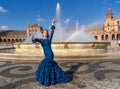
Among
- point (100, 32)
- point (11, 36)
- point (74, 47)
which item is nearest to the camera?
point (74, 47)

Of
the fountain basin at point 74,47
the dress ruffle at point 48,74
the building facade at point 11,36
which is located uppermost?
the building facade at point 11,36

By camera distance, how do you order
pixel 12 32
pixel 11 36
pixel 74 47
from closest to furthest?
pixel 74 47 < pixel 11 36 < pixel 12 32

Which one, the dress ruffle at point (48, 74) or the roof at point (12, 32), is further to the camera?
the roof at point (12, 32)

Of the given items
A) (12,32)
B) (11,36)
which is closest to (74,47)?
(11,36)

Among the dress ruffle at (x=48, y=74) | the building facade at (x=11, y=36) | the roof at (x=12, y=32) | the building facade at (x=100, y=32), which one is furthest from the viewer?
the roof at (x=12, y=32)

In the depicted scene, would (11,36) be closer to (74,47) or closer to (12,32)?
(12,32)

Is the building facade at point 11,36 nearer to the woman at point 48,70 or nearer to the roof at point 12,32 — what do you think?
the roof at point 12,32

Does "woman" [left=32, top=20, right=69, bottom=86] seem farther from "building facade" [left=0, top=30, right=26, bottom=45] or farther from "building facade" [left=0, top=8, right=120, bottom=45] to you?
"building facade" [left=0, top=30, right=26, bottom=45]

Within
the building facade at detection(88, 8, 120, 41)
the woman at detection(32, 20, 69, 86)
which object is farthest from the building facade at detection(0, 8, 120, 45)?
the woman at detection(32, 20, 69, 86)

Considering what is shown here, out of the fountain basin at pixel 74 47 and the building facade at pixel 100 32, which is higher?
the building facade at pixel 100 32

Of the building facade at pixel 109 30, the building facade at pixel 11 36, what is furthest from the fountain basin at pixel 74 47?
the building facade at pixel 11 36

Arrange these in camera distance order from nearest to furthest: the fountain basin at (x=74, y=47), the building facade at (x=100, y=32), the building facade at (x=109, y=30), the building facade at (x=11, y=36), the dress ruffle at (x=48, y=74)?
the dress ruffle at (x=48, y=74), the fountain basin at (x=74, y=47), the building facade at (x=109, y=30), the building facade at (x=100, y=32), the building facade at (x=11, y=36)

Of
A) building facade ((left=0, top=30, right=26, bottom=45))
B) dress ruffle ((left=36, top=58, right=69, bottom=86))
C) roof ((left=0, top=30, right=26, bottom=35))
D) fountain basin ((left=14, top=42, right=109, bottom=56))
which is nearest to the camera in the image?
dress ruffle ((left=36, top=58, right=69, bottom=86))

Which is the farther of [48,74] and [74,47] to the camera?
[74,47]
